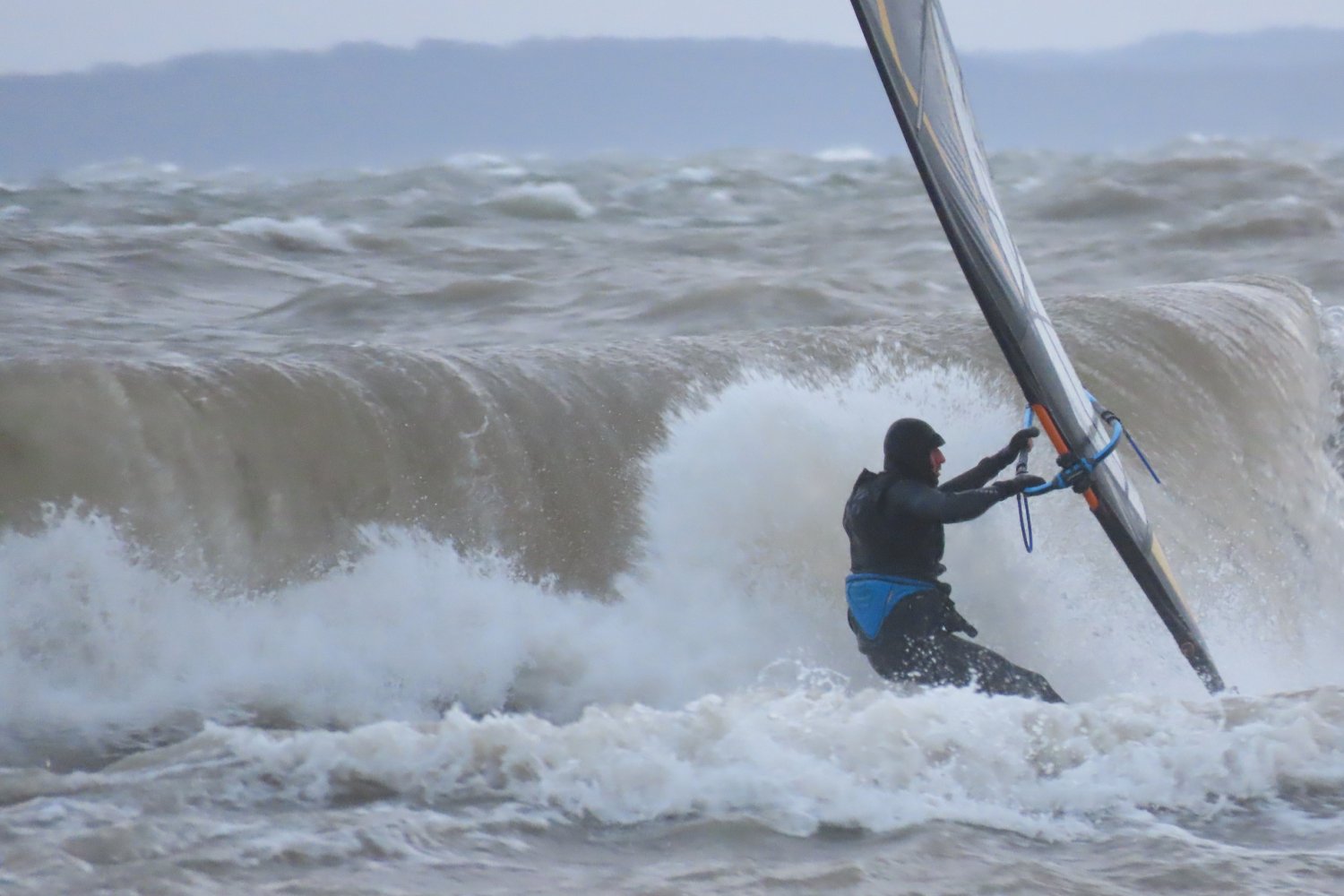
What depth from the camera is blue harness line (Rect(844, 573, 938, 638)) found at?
4988 mm

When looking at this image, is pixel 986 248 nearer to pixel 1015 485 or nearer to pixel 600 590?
pixel 1015 485

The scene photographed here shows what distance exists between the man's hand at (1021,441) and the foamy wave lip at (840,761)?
2.75 feet

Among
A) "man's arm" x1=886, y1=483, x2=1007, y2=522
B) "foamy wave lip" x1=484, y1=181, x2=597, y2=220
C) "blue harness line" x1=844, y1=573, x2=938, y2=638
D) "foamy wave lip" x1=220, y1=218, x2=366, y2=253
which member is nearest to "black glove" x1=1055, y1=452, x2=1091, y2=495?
"man's arm" x1=886, y1=483, x2=1007, y2=522

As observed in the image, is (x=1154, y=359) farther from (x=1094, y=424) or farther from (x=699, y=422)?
(x=1094, y=424)

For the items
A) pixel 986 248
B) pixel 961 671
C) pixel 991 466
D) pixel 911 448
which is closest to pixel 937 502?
pixel 911 448

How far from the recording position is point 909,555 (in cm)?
501

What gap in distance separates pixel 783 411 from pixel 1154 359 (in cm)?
271

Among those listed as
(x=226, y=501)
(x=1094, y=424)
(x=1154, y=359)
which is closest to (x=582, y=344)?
(x=226, y=501)

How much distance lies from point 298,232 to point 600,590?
7822mm

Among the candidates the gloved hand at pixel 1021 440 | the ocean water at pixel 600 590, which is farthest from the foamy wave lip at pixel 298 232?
the gloved hand at pixel 1021 440

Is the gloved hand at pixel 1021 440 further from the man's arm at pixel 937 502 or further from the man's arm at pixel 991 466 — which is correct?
the man's arm at pixel 937 502

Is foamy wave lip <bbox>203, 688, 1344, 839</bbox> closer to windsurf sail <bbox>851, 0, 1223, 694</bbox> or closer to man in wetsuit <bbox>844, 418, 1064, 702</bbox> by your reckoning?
man in wetsuit <bbox>844, 418, 1064, 702</bbox>

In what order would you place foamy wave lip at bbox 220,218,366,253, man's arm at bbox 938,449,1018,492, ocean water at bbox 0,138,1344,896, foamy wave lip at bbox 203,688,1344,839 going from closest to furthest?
1. ocean water at bbox 0,138,1344,896
2. foamy wave lip at bbox 203,688,1344,839
3. man's arm at bbox 938,449,1018,492
4. foamy wave lip at bbox 220,218,366,253

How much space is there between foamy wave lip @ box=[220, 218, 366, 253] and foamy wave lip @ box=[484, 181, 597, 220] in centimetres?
244
